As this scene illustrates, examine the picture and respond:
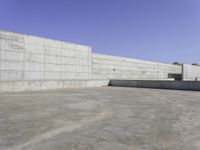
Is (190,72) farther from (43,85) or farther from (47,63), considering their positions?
(43,85)

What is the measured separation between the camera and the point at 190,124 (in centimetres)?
570

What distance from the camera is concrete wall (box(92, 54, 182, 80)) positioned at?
26.4 meters

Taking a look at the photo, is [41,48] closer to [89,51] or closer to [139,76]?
[89,51]

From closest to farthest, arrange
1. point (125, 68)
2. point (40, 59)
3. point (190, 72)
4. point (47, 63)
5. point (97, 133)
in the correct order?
1. point (97, 133)
2. point (40, 59)
3. point (47, 63)
4. point (125, 68)
5. point (190, 72)

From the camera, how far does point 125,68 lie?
30828 millimetres

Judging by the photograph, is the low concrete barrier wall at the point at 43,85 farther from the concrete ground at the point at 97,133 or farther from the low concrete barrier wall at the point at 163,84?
the concrete ground at the point at 97,133

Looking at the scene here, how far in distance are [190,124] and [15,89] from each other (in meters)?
13.7

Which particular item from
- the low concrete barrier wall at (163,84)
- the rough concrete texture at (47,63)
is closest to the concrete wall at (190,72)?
the rough concrete texture at (47,63)

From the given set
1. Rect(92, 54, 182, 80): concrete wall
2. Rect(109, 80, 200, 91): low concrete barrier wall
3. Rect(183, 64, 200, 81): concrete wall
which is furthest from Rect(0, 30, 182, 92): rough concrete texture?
Rect(183, 64, 200, 81): concrete wall

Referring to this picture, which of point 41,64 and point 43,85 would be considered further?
point 41,64

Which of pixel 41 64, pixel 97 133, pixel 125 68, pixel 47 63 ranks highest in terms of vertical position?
pixel 125 68

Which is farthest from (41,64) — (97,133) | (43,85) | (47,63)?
(97,133)

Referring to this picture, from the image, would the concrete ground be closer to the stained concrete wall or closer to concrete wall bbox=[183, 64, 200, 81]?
the stained concrete wall

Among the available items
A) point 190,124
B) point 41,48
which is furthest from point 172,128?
point 41,48
